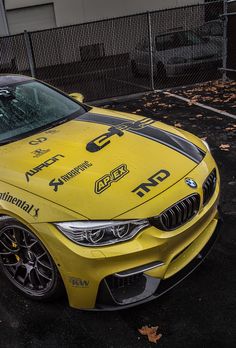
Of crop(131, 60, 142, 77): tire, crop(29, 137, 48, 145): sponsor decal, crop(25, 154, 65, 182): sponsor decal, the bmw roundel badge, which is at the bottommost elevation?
crop(131, 60, 142, 77): tire

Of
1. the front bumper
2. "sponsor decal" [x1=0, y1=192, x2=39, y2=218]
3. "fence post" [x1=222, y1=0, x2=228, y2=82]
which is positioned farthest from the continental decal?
"fence post" [x1=222, y1=0, x2=228, y2=82]

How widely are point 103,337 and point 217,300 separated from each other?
2.87 ft

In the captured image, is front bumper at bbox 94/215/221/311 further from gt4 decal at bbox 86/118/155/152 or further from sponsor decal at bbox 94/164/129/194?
gt4 decal at bbox 86/118/155/152

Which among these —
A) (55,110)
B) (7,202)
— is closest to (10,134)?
(55,110)

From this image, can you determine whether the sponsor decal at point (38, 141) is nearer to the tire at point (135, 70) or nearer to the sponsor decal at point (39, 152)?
the sponsor decal at point (39, 152)

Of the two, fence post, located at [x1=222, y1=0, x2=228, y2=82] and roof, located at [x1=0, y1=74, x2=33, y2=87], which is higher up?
roof, located at [x1=0, y1=74, x2=33, y2=87]

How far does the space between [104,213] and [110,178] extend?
324mm

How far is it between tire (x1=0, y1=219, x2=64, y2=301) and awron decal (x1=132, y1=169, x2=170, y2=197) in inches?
29.7

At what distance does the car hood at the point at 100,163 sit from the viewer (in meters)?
2.73

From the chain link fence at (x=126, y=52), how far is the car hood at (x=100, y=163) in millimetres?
6090

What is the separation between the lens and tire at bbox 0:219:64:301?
287 centimetres

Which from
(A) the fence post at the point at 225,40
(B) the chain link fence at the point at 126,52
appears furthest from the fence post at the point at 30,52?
(A) the fence post at the point at 225,40

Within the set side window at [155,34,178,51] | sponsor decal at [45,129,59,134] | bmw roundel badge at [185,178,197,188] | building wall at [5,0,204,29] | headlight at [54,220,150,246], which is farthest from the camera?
building wall at [5,0,204,29]

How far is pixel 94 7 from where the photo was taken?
709 inches
